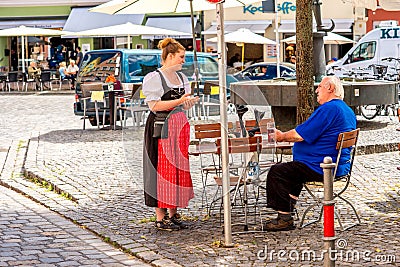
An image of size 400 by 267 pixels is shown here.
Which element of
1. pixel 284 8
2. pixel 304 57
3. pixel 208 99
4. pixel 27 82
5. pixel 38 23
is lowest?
Answer: pixel 27 82

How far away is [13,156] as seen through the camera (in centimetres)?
1544

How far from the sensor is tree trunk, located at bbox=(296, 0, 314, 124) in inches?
476

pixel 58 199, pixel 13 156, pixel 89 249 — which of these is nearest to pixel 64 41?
pixel 13 156

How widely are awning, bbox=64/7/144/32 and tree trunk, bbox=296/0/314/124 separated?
3010 centimetres

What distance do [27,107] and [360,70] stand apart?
36.5ft

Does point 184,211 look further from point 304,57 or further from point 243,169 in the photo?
point 304,57

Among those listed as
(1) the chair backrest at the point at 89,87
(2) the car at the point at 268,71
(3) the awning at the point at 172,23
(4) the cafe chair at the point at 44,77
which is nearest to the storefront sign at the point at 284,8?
(3) the awning at the point at 172,23

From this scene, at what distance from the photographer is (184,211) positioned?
31.9 ft

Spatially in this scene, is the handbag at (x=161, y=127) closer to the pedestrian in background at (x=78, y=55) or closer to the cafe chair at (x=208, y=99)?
the cafe chair at (x=208, y=99)

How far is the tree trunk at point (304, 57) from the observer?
1209 cm

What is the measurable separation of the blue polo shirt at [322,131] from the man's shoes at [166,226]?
1354 millimetres

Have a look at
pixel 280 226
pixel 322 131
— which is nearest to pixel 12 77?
pixel 280 226

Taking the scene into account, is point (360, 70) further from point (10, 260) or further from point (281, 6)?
point (10, 260)

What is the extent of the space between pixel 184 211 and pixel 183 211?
0.01 meters
